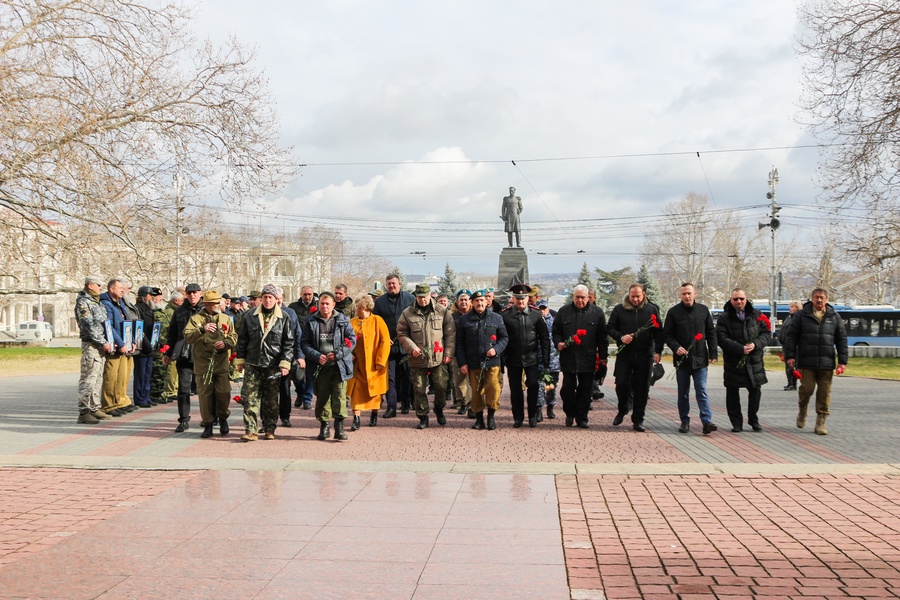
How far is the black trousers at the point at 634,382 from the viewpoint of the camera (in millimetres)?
11305

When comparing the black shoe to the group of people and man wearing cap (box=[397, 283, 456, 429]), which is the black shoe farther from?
man wearing cap (box=[397, 283, 456, 429])

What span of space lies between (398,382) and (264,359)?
3611 millimetres

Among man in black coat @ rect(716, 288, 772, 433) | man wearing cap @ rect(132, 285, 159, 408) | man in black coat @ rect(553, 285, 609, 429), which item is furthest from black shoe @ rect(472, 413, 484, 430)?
man wearing cap @ rect(132, 285, 159, 408)

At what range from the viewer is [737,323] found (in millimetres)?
11367

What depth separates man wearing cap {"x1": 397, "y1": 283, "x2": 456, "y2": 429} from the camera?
1166 centimetres

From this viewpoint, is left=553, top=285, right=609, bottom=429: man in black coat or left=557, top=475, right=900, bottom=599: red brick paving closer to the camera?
left=557, top=475, right=900, bottom=599: red brick paving

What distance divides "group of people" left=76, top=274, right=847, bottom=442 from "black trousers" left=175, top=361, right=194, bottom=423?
0.05ft

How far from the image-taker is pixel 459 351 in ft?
38.1

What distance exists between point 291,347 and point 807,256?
242ft

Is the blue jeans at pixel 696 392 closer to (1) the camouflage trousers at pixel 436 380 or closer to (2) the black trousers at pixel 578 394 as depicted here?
(2) the black trousers at pixel 578 394

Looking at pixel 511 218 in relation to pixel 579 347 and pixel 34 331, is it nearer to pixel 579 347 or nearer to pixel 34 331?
pixel 579 347

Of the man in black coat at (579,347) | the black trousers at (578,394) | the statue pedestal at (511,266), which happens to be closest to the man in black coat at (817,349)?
the man in black coat at (579,347)

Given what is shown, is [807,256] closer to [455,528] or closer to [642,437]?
[642,437]

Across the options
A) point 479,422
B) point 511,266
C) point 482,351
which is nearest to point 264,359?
point 482,351
